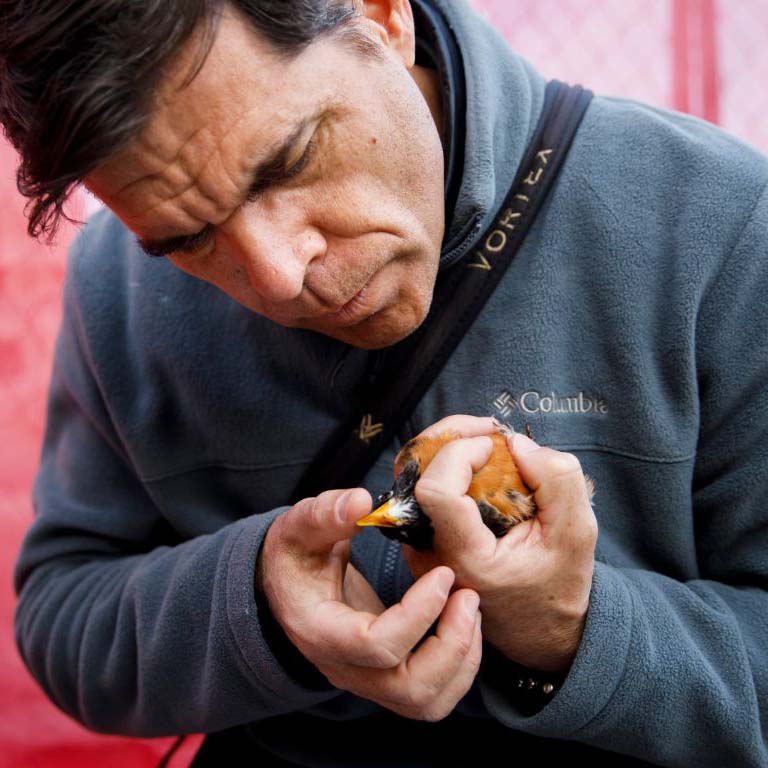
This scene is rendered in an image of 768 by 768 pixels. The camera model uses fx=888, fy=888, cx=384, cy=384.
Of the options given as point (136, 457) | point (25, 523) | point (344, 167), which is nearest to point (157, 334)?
point (136, 457)

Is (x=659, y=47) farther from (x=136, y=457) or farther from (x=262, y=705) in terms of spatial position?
(x=262, y=705)

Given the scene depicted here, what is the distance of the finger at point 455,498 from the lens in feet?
2.93

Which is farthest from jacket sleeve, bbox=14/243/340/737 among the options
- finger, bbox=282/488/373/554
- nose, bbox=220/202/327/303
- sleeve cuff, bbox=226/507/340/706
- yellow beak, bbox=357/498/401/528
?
nose, bbox=220/202/327/303

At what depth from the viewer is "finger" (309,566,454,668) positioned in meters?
0.91

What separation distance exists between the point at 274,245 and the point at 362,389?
370 mm

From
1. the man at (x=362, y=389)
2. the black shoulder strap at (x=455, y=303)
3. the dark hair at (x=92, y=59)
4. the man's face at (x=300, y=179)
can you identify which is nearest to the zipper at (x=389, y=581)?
the man at (x=362, y=389)

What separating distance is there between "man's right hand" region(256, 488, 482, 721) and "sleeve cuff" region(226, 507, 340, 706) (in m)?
0.02

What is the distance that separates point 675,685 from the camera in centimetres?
110

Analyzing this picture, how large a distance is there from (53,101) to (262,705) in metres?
0.80

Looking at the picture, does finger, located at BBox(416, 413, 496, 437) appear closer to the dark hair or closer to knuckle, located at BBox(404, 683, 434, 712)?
knuckle, located at BBox(404, 683, 434, 712)

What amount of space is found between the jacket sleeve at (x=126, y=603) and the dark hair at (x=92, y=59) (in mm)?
509

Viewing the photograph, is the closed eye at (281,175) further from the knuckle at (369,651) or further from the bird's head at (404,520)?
the knuckle at (369,651)

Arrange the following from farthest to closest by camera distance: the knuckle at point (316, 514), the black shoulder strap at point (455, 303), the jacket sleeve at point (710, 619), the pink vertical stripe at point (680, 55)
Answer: the pink vertical stripe at point (680, 55), the black shoulder strap at point (455, 303), the jacket sleeve at point (710, 619), the knuckle at point (316, 514)

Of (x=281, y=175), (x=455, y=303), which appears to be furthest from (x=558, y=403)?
(x=281, y=175)
